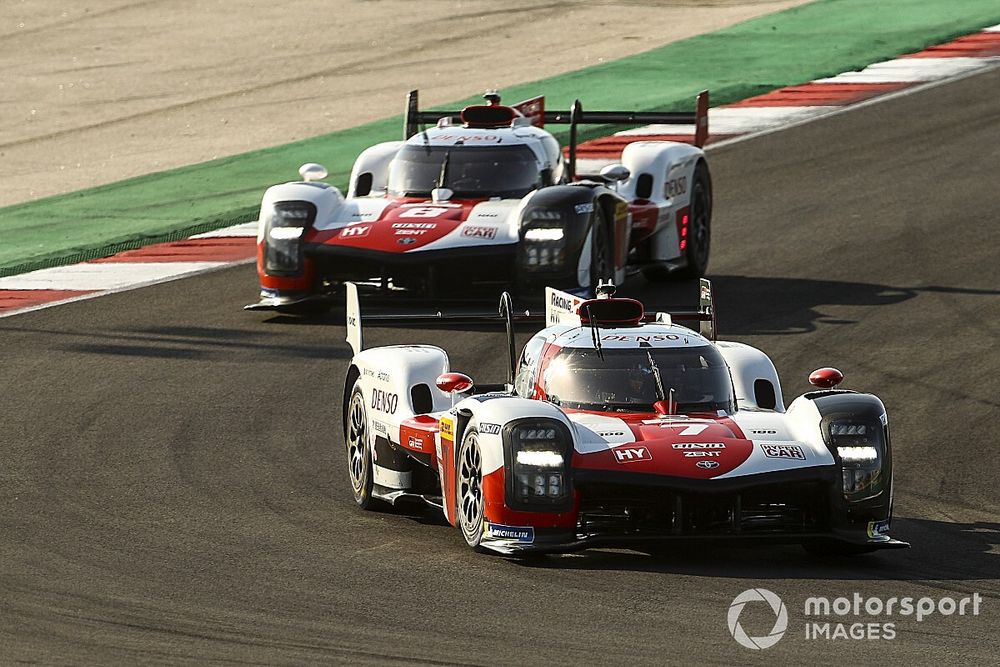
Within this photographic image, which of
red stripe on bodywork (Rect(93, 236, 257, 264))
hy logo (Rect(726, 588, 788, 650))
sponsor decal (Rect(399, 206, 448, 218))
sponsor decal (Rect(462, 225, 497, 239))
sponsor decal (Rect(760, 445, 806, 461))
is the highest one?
sponsor decal (Rect(760, 445, 806, 461))

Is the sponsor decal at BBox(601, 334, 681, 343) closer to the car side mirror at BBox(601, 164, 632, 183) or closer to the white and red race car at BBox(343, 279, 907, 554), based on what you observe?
the white and red race car at BBox(343, 279, 907, 554)

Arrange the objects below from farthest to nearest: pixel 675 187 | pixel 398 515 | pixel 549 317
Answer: pixel 675 187 → pixel 549 317 → pixel 398 515

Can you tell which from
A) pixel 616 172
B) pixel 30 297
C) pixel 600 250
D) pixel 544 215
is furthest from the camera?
pixel 30 297

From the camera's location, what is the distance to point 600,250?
18.1 metres

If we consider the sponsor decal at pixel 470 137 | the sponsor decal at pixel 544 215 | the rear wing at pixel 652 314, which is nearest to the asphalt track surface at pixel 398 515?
the sponsor decal at pixel 544 215

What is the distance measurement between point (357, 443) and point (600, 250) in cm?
630

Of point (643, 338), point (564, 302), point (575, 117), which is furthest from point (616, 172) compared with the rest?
point (643, 338)

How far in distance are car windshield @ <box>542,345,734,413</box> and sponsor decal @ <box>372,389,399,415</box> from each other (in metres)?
1.02

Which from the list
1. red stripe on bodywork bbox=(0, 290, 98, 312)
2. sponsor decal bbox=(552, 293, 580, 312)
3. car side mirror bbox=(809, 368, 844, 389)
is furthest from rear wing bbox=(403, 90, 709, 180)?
car side mirror bbox=(809, 368, 844, 389)

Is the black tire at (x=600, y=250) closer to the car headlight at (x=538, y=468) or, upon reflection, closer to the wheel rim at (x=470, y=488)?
the wheel rim at (x=470, y=488)

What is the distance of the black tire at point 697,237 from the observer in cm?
1995

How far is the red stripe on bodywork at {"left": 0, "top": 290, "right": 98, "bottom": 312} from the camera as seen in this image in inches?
738

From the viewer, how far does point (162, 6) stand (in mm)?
40688

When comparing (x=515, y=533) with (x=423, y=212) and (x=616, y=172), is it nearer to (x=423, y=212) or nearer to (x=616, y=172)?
(x=423, y=212)
